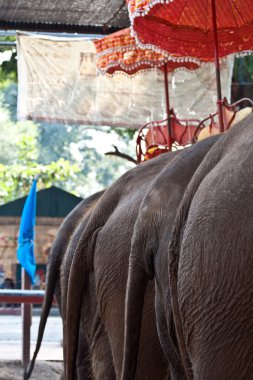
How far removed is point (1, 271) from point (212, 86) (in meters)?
11.0

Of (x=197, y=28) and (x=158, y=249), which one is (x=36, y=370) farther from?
(x=158, y=249)

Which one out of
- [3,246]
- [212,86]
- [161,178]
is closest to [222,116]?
[161,178]

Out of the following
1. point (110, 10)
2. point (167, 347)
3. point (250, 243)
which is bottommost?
point (167, 347)

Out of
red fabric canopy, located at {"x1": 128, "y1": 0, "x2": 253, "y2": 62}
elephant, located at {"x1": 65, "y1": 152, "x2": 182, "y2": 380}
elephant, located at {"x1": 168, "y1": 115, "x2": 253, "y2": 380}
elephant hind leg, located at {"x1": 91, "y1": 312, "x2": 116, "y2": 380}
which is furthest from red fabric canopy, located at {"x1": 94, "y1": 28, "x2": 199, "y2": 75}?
elephant, located at {"x1": 168, "y1": 115, "x2": 253, "y2": 380}

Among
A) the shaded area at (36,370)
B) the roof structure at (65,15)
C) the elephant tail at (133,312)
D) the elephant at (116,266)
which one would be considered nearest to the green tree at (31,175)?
the roof structure at (65,15)

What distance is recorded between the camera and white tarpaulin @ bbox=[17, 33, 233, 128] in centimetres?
1033

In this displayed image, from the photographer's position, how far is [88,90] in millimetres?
10609

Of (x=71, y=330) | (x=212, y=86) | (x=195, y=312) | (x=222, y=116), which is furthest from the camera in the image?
(x=212, y=86)

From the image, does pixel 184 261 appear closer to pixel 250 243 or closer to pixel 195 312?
pixel 195 312

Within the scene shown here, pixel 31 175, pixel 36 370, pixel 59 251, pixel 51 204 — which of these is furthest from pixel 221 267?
pixel 31 175

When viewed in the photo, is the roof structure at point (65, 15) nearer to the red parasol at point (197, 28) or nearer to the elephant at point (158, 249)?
the red parasol at point (197, 28)

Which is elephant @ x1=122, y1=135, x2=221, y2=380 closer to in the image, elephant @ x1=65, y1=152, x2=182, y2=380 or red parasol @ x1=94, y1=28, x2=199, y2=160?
elephant @ x1=65, y1=152, x2=182, y2=380

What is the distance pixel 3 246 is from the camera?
67.6 ft

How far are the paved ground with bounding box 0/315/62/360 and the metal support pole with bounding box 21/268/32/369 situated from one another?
1.37ft
